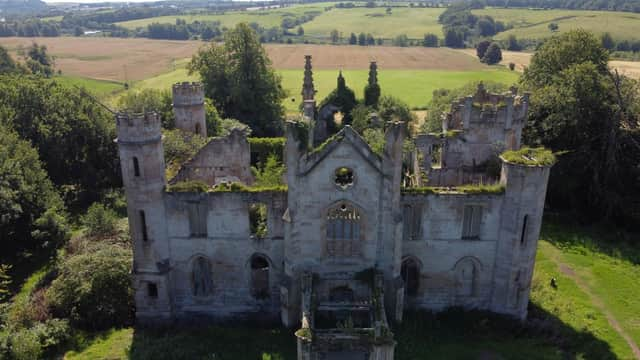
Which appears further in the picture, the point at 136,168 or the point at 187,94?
the point at 187,94

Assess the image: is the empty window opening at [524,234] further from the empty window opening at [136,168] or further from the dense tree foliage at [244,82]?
the dense tree foliage at [244,82]

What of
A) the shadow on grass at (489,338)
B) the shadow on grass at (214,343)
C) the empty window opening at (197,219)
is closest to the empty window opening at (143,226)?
the empty window opening at (197,219)

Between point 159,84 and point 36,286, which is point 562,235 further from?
point 159,84

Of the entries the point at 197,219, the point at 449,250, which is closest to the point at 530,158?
the point at 449,250

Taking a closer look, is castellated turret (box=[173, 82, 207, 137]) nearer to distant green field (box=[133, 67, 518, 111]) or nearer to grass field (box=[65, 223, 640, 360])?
grass field (box=[65, 223, 640, 360])

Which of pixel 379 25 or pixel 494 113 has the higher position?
pixel 379 25

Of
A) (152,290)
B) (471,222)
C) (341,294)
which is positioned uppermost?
(471,222)

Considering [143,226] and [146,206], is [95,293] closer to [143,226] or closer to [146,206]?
[143,226]

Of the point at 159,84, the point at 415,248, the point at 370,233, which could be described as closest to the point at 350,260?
the point at 370,233
